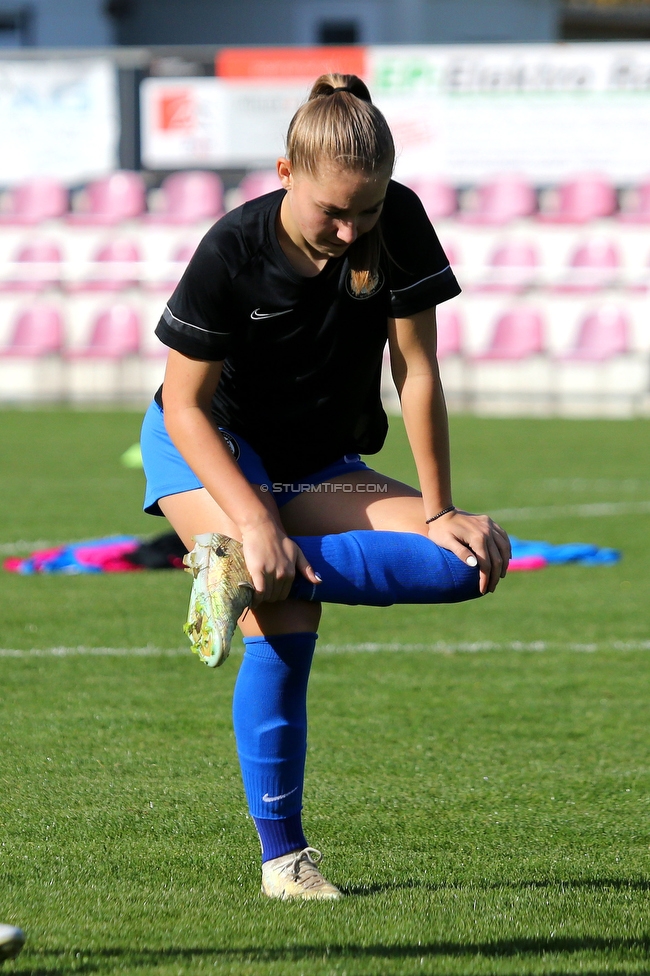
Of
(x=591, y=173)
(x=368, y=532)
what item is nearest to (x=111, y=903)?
(x=368, y=532)

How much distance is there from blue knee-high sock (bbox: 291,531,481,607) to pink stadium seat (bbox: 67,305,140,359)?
14.0 m

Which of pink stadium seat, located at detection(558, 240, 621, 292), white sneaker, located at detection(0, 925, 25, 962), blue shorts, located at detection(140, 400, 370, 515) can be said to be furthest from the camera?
pink stadium seat, located at detection(558, 240, 621, 292)

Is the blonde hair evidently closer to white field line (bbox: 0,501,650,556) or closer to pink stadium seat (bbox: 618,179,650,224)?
white field line (bbox: 0,501,650,556)

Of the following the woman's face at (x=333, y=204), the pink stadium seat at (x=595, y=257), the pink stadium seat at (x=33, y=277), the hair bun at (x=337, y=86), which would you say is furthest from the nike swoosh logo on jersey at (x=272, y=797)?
the pink stadium seat at (x=33, y=277)

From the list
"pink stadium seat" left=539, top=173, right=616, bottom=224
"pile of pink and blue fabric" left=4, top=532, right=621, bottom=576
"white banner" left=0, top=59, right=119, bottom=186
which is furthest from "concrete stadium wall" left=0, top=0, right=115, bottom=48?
"pile of pink and blue fabric" left=4, top=532, right=621, bottom=576

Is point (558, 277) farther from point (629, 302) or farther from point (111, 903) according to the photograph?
point (111, 903)

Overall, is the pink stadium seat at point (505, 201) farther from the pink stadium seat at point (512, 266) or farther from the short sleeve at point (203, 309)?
the short sleeve at point (203, 309)

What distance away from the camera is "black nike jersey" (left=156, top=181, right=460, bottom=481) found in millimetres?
2684

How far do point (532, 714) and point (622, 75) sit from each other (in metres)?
14.0

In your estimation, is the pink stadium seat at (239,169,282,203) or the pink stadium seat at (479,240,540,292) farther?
the pink stadium seat at (239,169,282,203)

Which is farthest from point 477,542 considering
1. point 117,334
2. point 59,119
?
point 59,119

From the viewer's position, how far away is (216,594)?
8.18 ft

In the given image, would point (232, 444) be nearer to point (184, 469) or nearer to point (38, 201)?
point (184, 469)

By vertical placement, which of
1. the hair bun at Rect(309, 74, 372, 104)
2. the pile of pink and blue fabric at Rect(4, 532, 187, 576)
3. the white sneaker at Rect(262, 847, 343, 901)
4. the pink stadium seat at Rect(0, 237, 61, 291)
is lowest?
the pink stadium seat at Rect(0, 237, 61, 291)
